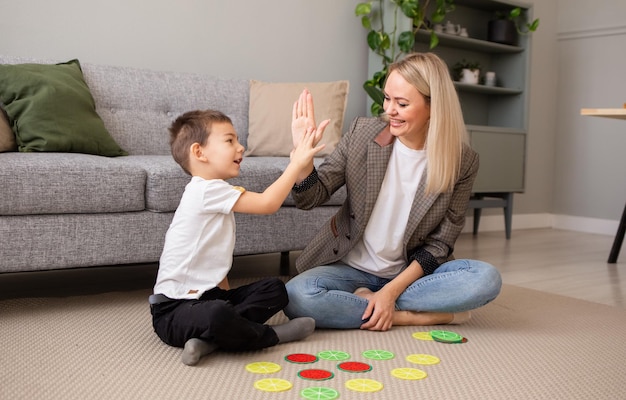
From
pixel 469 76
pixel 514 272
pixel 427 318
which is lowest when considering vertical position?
pixel 514 272

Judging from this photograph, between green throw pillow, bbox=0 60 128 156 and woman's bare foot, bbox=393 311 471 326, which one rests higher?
green throw pillow, bbox=0 60 128 156

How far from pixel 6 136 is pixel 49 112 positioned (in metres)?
0.17

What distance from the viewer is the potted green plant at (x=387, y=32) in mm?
3959

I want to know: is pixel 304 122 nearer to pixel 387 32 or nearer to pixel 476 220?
pixel 387 32

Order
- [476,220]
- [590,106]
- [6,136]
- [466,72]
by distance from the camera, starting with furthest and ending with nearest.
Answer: [590,106] < [476,220] < [466,72] < [6,136]

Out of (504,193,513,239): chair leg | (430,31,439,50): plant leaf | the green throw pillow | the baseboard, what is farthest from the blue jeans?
the baseboard

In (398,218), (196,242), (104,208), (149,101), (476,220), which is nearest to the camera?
(196,242)

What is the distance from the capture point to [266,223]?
8.54ft

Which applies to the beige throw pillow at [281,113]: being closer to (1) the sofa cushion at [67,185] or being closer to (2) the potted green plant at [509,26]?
(1) the sofa cushion at [67,185]

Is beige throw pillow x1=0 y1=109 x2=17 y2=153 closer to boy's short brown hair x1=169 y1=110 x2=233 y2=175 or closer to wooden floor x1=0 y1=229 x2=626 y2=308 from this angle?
wooden floor x1=0 y1=229 x2=626 y2=308

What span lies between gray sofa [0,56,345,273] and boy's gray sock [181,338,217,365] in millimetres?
717

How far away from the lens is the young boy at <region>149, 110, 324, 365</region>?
5.87ft

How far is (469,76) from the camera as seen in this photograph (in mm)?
4523

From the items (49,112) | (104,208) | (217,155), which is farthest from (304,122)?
(49,112)
